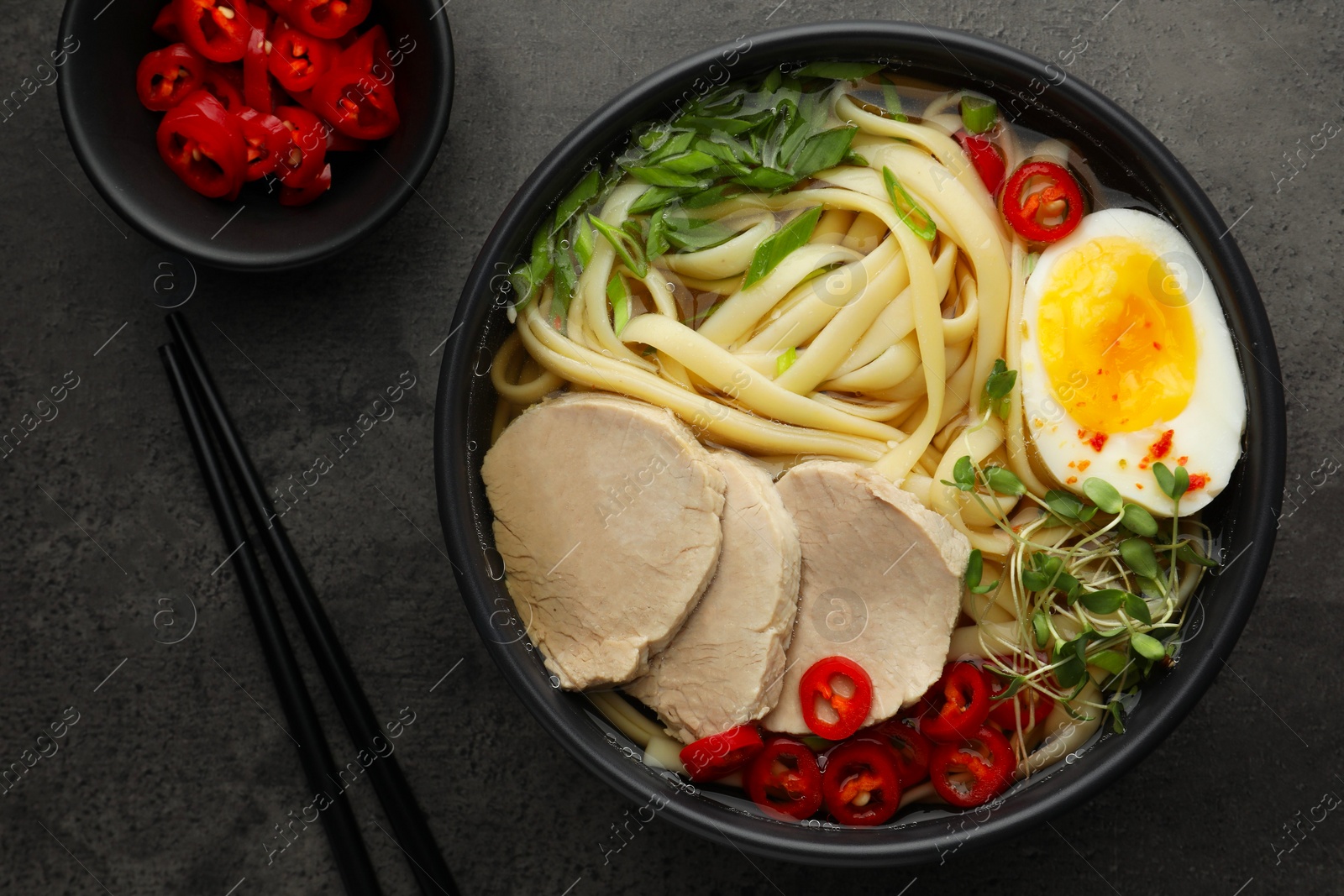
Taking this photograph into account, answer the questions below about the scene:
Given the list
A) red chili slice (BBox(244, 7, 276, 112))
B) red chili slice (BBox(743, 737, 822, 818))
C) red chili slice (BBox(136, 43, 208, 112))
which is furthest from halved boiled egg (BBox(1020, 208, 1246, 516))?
red chili slice (BBox(136, 43, 208, 112))

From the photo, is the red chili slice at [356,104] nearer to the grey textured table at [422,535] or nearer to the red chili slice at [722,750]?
the grey textured table at [422,535]

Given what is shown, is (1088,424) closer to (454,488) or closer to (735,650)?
(735,650)

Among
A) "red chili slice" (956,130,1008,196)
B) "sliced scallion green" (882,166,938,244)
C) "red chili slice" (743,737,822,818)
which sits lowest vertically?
"red chili slice" (743,737,822,818)

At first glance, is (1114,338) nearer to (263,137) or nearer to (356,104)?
(356,104)

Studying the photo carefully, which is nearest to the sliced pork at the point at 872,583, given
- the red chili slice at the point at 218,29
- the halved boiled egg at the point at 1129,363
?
the halved boiled egg at the point at 1129,363

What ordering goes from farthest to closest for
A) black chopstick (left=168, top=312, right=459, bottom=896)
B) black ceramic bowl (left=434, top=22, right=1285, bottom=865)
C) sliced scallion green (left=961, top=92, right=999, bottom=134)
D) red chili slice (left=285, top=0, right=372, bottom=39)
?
black chopstick (left=168, top=312, right=459, bottom=896) < red chili slice (left=285, top=0, right=372, bottom=39) < sliced scallion green (left=961, top=92, right=999, bottom=134) < black ceramic bowl (left=434, top=22, right=1285, bottom=865)

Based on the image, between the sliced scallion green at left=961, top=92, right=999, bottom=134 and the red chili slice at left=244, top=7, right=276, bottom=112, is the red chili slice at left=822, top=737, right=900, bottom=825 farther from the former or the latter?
the red chili slice at left=244, top=7, right=276, bottom=112
